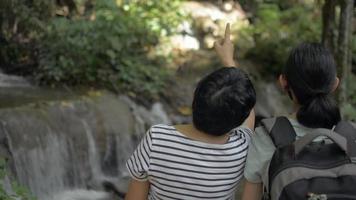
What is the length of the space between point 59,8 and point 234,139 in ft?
25.9

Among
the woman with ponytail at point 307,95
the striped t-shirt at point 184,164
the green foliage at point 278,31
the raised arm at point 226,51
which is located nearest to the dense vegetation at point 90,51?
the green foliage at point 278,31

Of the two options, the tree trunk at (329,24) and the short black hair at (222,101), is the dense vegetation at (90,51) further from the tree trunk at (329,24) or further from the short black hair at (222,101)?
the short black hair at (222,101)

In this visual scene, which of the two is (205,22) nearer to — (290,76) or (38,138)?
(38,138)

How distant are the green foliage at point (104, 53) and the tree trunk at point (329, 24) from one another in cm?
255

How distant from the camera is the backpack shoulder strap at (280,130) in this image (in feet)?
6.65

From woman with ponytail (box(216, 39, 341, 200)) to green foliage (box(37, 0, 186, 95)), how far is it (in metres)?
6.40

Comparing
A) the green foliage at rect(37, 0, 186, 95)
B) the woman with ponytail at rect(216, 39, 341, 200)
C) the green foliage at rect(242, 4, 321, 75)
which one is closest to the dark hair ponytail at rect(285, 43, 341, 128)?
the woman with ponytail at rect(216, 39, 341, 200)

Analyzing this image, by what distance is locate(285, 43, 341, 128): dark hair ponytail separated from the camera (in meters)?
2.05

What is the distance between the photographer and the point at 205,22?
11.5 metres

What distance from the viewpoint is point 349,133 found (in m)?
2.02

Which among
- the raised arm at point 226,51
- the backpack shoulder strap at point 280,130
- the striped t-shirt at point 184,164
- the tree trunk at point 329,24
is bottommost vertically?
the tree trunk at point 329,24

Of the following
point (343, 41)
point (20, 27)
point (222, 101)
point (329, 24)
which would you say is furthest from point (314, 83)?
point (329, 24)

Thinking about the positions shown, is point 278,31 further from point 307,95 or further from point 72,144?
point 307,95

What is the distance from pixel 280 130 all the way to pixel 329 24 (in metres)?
7.31
